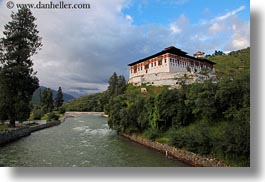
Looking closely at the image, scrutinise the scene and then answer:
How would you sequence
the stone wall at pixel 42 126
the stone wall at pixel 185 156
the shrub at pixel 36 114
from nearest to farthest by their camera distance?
the stone wall at pixel 185 156, the stone wall at pixel 42 126, the shrub at pixel 36 114

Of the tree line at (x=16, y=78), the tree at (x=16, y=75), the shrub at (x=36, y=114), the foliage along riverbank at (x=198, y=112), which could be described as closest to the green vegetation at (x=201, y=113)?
the foliage along riverbank at (x=198, y=112)

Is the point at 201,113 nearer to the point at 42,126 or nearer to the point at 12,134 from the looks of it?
the point at 12,134

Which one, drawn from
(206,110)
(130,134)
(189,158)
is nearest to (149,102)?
(130,134)

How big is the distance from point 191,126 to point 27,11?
521 cm

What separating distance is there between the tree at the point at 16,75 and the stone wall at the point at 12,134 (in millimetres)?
529

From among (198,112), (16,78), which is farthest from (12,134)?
(198,112)

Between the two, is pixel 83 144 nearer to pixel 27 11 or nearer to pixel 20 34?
pixel 27 11

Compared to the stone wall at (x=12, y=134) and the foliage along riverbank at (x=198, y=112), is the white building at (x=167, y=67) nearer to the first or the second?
the foliage along riverbank at (x=198, y=112)

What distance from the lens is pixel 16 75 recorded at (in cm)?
1030

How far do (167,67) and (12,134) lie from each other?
640 cm

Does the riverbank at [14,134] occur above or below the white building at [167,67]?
below

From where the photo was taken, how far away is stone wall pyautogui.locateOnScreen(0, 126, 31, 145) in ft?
30.0

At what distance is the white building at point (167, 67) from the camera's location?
6.30 m

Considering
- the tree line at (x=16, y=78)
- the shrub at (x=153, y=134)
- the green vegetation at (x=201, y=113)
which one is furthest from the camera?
the tree line at (x=16, y=78)
